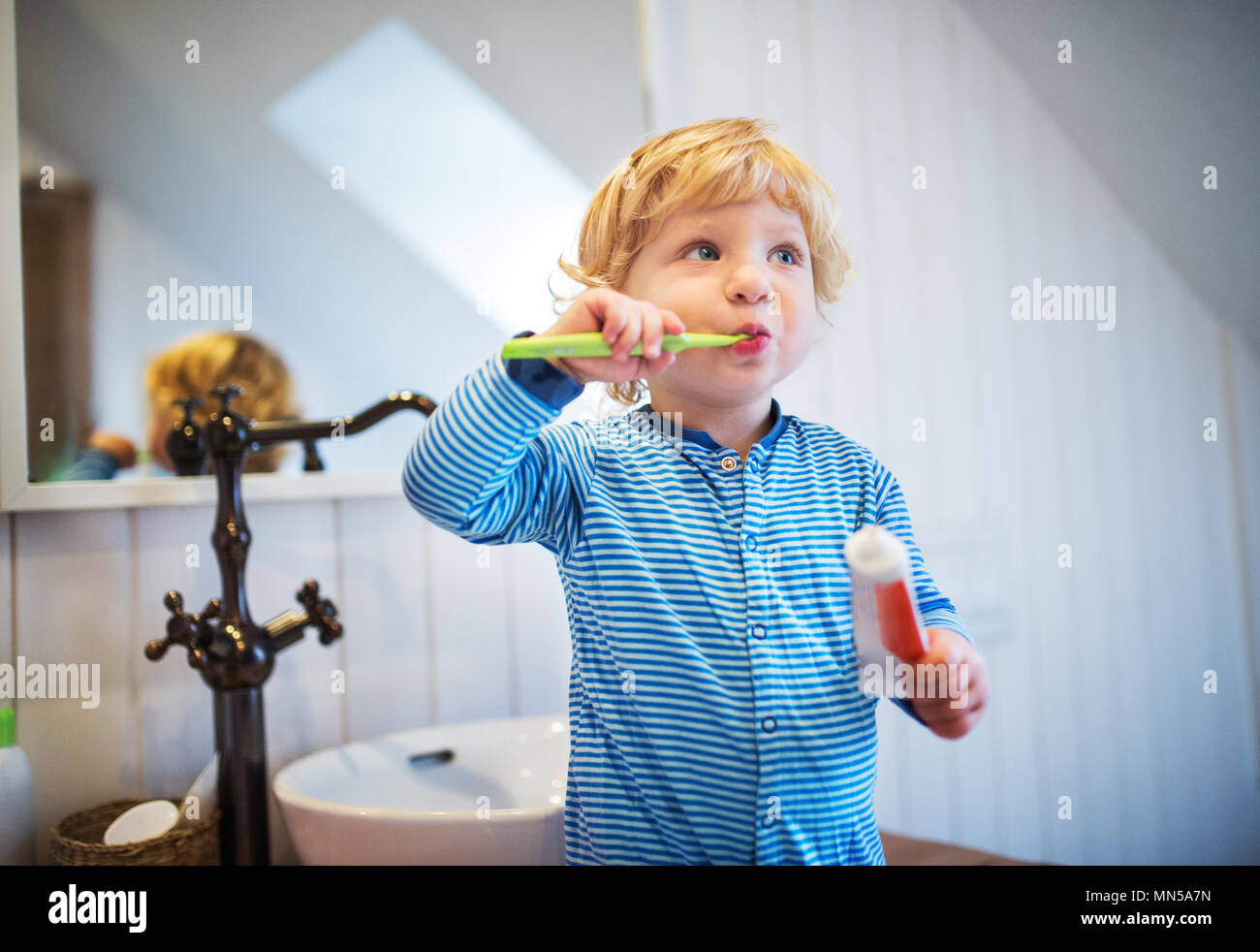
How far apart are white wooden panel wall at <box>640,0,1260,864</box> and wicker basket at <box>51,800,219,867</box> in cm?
65

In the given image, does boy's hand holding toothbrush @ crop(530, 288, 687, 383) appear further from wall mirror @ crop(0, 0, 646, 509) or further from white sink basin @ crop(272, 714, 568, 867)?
wall mirror @ crop(0, 0, 646, 509)

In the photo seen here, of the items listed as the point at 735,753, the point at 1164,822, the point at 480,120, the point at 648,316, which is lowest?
the point at 1164,822

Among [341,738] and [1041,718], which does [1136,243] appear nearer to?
[1041,718]

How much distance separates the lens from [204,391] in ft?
2.47

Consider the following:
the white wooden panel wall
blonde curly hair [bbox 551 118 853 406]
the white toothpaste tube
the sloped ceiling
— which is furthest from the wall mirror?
the white toothpaste tube

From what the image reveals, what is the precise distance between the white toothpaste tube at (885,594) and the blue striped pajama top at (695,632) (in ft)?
0.20

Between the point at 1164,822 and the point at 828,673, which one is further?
the point at 1164,822

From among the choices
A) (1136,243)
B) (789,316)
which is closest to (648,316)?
(789,316)

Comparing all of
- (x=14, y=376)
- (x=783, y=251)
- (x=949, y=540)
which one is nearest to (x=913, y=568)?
(x=783, y=251)

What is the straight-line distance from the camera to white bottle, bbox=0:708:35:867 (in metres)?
0.63

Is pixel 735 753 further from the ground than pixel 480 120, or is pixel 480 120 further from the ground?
pixel 480 120

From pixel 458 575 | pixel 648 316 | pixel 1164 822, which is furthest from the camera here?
pixel 458 575
